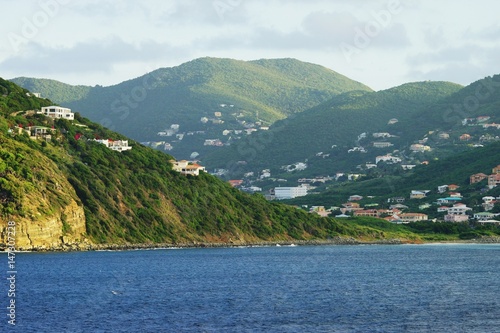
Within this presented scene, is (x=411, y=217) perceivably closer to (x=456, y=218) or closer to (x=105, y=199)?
(x=456, y=218)

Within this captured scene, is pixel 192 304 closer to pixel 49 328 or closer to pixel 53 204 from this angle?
pixel 49 328

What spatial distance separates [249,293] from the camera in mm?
77750

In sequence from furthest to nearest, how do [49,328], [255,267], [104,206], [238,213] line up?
[238,213] → [104,206] → [255,267] → [49,328]

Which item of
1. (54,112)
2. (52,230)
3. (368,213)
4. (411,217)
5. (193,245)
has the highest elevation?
(54,112)

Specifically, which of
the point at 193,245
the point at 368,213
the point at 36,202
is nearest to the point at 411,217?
the point at 368,213

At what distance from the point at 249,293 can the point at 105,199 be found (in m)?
54.5

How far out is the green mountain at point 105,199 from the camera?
11256 cm

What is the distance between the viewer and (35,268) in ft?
311

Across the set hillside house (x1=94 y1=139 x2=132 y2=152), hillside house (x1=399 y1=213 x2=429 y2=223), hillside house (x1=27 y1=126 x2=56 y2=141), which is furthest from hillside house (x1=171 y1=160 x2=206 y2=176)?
hillside house (x1=399 y1=213 x2=429 y2=223)

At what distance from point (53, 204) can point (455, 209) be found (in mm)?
105736

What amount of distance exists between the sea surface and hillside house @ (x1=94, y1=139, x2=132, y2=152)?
28.5m

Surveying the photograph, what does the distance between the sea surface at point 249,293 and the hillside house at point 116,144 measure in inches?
1124

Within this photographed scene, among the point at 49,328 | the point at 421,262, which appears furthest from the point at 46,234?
the point at 49,328

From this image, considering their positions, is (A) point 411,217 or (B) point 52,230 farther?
(A) point 411,217
